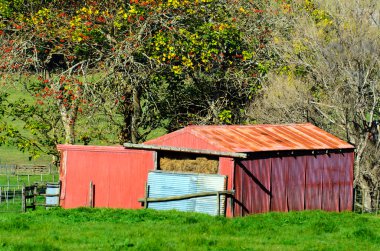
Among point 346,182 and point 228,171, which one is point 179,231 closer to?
point 228,171

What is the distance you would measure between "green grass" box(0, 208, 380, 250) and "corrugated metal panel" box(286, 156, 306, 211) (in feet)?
6.20

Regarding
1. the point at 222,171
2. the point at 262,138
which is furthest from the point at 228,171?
the point at 262,138

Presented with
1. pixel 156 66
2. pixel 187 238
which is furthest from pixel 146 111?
pixel 187 238

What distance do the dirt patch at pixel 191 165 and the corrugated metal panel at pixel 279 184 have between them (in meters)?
2.24

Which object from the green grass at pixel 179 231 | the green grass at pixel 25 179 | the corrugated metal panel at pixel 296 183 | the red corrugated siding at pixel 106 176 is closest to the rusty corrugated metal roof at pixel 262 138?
the corrugated metal panel at pixel 296 183

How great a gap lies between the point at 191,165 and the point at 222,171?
1.61m

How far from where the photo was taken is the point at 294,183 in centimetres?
3028

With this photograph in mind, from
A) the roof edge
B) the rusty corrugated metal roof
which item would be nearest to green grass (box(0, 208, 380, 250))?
the roof edge

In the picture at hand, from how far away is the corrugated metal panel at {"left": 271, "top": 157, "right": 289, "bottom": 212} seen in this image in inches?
1151

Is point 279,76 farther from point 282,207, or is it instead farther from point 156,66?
point 282,207

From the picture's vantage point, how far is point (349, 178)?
33.7 meters

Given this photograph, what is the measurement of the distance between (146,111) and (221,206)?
1440cm

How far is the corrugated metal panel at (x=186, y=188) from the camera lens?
27859 millimetres

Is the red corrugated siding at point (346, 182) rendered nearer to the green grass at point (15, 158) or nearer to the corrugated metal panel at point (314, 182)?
the corrugated metal panel at point (314, 182)
